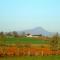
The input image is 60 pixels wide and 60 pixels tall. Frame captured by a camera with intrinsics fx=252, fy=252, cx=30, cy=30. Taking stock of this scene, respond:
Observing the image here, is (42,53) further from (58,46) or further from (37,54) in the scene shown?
(58,46)

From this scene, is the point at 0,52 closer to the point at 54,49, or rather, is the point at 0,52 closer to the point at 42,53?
the point at 42,53

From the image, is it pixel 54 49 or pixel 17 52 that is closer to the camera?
pixel 17 52

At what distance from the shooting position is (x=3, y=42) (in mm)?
47188

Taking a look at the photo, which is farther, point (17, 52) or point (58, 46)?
point (58, 46)

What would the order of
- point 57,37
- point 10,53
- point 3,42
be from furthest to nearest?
1. point 3,42
2. point 57,37
3. point 10,53

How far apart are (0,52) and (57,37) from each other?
11.6m

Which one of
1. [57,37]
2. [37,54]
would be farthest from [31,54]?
Answer: [57,37]

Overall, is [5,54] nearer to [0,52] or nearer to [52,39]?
[0,52]

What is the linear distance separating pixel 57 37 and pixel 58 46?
87.1 inches

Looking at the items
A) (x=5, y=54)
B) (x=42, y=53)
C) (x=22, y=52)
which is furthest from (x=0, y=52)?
(x=42, y=53)

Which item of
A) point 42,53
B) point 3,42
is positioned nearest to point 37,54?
point 42,53

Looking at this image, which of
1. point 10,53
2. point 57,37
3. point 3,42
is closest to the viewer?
point 10,53

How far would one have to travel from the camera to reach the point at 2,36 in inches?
1852

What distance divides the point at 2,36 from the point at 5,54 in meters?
9.83
